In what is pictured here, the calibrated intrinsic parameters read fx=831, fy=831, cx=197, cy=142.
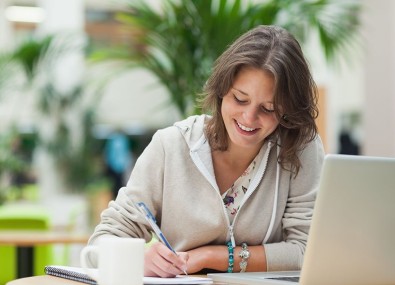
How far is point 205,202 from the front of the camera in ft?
7.40

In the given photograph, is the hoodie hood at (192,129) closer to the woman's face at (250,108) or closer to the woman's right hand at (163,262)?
the woman's face at (250,108)

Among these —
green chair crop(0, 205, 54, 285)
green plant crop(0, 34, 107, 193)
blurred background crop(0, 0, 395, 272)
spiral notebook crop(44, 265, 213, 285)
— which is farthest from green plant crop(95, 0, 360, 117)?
green plant crop(0, 34, 107, 193)

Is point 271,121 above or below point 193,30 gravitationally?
below

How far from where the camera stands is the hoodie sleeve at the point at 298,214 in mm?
2197

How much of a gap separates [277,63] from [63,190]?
835cm

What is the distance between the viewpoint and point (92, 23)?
45.6 feet

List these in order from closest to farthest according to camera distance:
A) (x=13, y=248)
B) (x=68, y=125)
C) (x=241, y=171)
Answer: (x=241, y=171)
(x=13, y=248)
(x=68, y=125)

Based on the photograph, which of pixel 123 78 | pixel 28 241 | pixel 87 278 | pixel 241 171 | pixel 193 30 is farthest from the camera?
pixel 123 78

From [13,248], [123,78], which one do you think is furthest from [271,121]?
[123,78]

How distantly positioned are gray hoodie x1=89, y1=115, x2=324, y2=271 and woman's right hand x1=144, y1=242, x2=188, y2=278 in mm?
291

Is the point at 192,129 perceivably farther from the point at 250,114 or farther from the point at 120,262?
the point at 120,262

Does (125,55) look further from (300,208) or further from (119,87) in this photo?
(119,87)

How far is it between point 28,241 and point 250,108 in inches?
102

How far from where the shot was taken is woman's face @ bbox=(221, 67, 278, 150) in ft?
6.88
